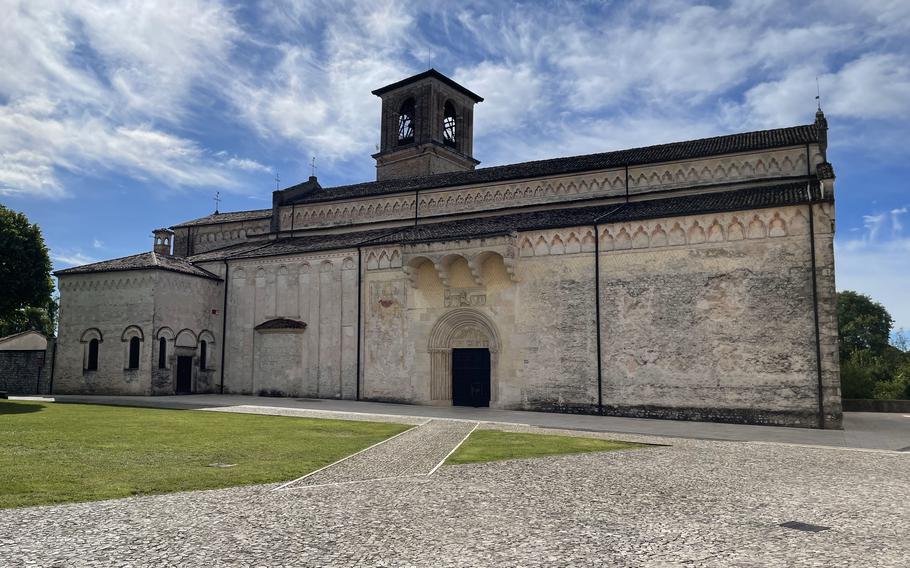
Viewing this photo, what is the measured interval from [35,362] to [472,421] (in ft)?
84.5

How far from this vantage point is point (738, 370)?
22.3m

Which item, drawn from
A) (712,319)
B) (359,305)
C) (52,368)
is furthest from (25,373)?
(712,319)

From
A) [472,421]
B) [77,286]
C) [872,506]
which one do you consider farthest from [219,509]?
[77,286]

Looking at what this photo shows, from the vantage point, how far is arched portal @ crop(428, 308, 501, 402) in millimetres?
28281

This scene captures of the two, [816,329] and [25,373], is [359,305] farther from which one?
[816,329]

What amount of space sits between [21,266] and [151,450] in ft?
56.2

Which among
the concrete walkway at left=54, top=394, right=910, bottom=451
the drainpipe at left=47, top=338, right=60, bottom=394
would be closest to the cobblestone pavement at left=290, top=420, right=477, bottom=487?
the concrete walkway at left=54, top=394, right=910, bottom=451

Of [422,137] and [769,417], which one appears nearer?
[769,417]

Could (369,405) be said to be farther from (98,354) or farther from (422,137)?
(422,137)

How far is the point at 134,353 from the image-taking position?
32125 mm

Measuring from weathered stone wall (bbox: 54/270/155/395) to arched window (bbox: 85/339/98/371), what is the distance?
0.60 ft

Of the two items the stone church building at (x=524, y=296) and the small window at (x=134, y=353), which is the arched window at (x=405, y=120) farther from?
the small window at (x=134, y=353)

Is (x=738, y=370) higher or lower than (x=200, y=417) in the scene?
higher

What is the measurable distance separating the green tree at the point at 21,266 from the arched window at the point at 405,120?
25213mm
